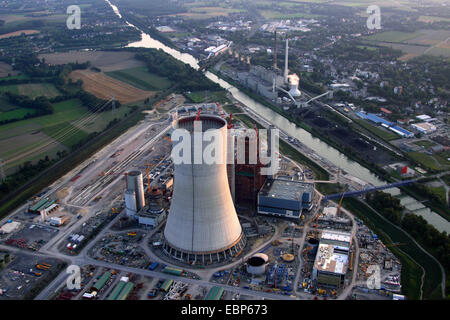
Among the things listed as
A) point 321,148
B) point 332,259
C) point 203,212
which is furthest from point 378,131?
point 203,212

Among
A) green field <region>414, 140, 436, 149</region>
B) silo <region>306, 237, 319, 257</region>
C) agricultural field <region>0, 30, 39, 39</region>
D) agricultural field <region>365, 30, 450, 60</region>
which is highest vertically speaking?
agricultural field <region>0, 30, 39, 39</region>

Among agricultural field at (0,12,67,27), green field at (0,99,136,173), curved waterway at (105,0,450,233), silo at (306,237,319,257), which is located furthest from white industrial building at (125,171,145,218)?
agricultural field at (0,12,67,27)

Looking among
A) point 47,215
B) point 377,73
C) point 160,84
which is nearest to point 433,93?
point 377,73

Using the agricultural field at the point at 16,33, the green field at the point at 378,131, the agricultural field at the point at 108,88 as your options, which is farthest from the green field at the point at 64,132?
the agricultural field at the point at 16,33

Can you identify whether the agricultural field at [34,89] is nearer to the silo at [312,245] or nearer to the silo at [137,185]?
the silo at [137,185]

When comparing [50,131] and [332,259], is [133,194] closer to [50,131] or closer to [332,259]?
[332,259]

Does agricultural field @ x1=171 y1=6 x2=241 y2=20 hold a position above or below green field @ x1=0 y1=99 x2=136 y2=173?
above

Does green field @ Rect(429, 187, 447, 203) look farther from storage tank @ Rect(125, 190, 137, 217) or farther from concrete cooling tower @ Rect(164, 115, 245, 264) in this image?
storage tank @ Rect(125, 190, 137, 217)
